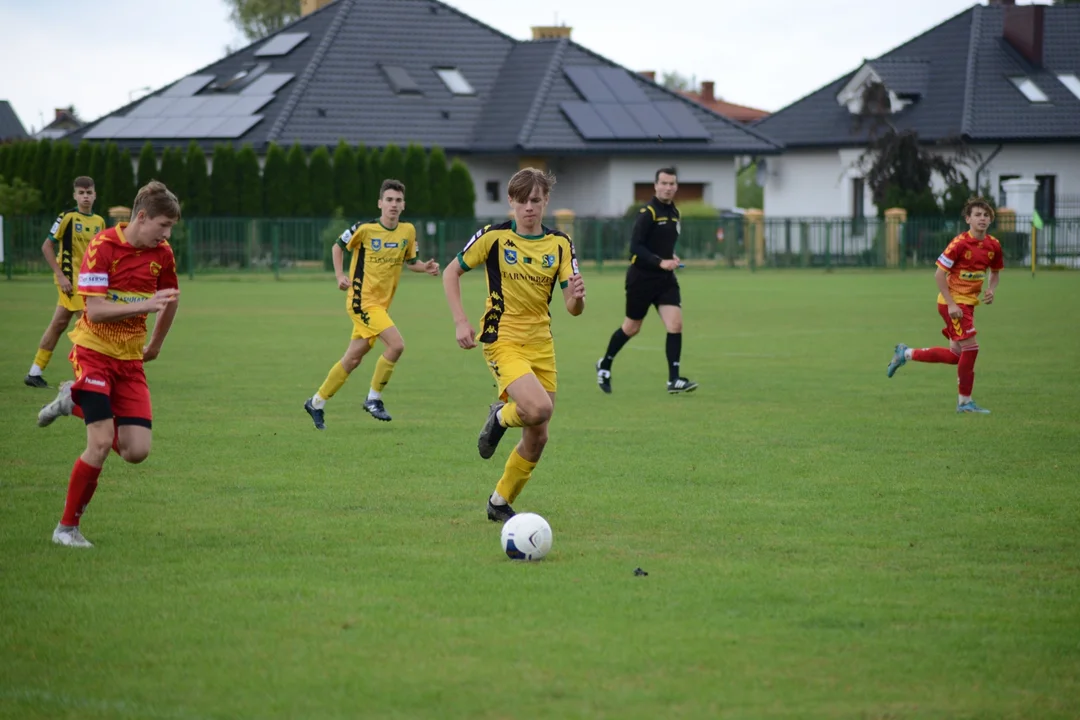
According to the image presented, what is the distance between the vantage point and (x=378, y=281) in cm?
1259

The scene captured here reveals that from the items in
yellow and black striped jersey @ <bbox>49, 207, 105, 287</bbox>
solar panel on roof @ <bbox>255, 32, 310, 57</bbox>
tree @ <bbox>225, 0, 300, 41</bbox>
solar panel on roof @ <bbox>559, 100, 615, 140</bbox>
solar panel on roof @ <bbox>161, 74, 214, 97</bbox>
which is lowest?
yellow and black striped jersey @ <bbox>49, 207, 105, 287</bbox>

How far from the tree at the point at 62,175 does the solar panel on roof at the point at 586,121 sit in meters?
16.9

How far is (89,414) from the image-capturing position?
23.7 feet

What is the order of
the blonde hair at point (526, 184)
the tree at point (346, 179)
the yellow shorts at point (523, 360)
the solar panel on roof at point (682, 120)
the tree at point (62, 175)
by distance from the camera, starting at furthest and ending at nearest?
the solar panel on roof at point (682, 120) < the tree at point (62, 175) < the tree at point (346, 179) < the yellow shorts at point (523, 360) < the blonde hair at point (526, 184)

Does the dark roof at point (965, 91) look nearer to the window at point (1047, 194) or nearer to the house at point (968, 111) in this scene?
the house at point (968, 111)

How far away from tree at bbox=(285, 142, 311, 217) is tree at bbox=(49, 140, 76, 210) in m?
6.69

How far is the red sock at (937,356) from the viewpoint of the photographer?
43.4ft

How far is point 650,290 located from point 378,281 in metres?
3.48

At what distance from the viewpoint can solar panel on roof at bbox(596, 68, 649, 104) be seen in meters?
52.5

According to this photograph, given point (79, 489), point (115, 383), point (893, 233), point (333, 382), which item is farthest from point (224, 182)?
point (79, 489)

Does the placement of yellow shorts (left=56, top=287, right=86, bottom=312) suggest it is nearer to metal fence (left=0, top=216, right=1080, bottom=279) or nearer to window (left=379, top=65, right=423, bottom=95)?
metal fence (left=0, top=216, right=1080, bottom=279)

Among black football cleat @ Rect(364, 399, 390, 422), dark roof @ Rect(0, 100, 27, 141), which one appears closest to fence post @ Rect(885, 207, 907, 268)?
black football cleat @ Rect(364, 399, 390, 422)

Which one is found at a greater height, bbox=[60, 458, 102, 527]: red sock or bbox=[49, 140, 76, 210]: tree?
bbox=[49, 140, 76, 210]: tree

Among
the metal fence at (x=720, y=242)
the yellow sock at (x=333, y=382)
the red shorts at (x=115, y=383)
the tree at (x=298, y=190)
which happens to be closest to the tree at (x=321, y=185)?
the tree at (x=298, y=190)
